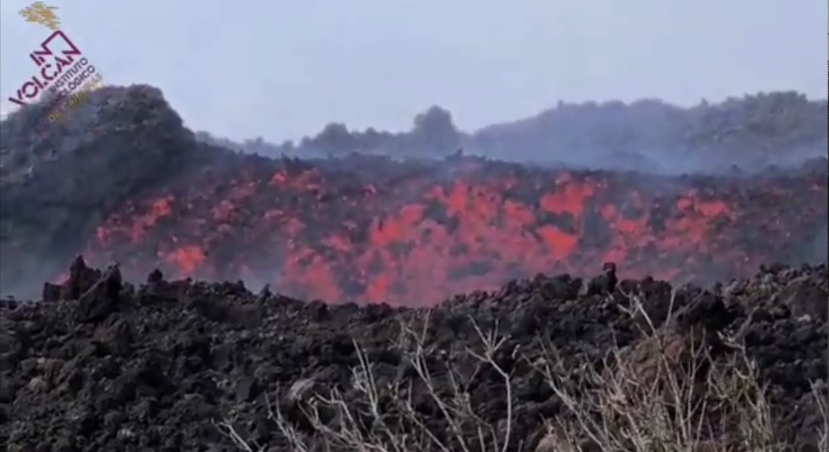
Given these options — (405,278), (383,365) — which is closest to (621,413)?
(383,365)

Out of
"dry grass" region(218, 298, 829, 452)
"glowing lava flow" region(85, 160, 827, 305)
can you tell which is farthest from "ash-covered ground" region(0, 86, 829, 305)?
"dry grass" region(218, 298, 829, 452)

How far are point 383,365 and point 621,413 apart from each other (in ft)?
5.78

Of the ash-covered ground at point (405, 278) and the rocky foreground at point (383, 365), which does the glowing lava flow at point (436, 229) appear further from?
the rocky foreground at point (383, 365)

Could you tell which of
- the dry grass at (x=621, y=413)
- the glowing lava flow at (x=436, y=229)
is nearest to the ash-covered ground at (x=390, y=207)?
the glowing lava flow at (x=436, y=229)

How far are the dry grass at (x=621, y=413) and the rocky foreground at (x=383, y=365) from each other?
0.01m

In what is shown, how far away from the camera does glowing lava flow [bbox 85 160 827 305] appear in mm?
7363

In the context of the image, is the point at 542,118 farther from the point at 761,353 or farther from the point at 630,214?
the point at 761,353

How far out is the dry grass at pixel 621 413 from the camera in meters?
2.80

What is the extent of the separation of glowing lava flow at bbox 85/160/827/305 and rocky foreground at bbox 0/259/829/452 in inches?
54.2

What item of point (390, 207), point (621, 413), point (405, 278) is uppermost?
point (390, 207)

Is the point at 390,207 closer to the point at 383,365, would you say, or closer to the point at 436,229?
the point at 436,229

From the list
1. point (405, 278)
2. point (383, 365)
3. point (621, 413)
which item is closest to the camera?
point (621, 413)

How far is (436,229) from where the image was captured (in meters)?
7.58

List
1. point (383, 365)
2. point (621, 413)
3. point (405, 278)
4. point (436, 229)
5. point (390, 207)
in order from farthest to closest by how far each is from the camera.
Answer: point (390, 207)
point (436, 229)
point (405, 278)
point (383, 365)
point (621, 413)
